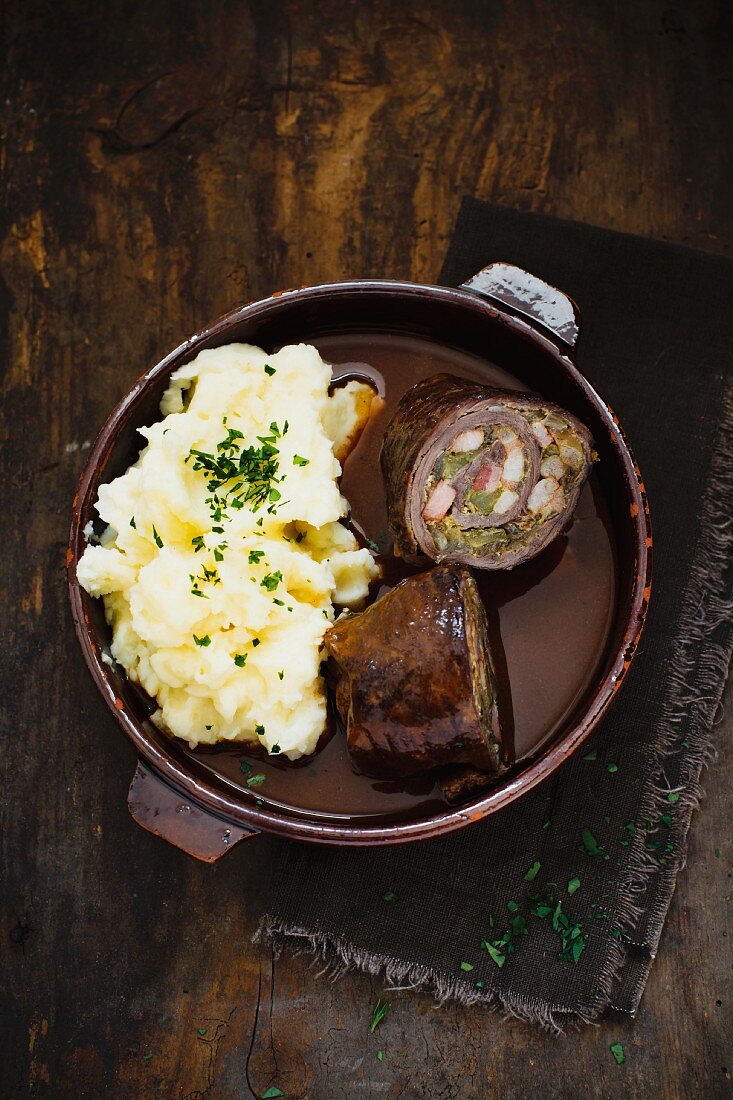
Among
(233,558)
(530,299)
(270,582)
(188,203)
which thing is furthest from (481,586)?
(188,203)

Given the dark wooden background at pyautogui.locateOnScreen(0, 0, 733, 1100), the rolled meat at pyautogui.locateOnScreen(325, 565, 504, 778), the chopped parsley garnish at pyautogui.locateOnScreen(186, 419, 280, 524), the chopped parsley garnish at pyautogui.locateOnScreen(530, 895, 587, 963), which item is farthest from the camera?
the dark wooden background at pyautogui.locateOnScreen(0, 0, 733, 1100)

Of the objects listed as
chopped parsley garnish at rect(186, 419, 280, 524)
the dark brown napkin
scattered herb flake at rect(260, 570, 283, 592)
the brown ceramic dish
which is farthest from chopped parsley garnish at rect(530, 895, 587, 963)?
chopped parsley garnish at rect(186, 419, 280, 524)

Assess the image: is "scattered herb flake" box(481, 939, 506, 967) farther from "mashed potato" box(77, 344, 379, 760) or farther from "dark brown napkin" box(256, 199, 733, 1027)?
"mashed potato" box(77, 344, 379, 760)

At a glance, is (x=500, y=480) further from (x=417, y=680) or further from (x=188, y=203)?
(x=188, y=203)

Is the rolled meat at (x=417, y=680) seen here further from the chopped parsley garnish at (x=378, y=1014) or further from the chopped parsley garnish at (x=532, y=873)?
the chopped parsley garnish at (x=378, y=1014)

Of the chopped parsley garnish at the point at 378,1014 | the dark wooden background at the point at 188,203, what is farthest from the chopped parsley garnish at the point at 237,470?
the chopped parsley garnish at the point at 378,1014
